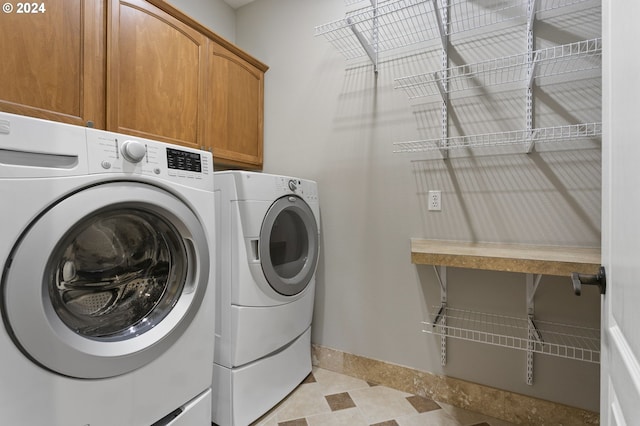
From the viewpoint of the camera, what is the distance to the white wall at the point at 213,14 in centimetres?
199

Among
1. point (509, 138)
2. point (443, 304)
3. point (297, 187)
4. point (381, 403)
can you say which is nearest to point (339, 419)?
point (381, 403)

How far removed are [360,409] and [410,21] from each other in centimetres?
217

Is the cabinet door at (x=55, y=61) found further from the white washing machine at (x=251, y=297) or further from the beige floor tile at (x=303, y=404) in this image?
the beige floor tile at (x=303, y=404)

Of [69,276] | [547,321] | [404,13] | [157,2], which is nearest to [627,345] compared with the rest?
[547,321]

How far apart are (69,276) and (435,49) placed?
196 cm

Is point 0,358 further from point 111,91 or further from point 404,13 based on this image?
point 404,13

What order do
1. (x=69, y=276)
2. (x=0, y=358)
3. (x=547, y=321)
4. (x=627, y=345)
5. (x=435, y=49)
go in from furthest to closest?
(x=435, y=49) < (x=547, y=321) < (x=69, y=276) < (x=0, y=358) < (x=627, y=345)

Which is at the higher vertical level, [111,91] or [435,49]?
[435,49]

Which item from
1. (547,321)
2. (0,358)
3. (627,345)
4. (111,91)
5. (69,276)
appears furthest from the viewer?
(547,321)

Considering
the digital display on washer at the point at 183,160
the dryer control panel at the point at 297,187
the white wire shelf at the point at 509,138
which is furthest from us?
the dryer control panel at the point at 297,187

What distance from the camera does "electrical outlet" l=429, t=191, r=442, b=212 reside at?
1628mm

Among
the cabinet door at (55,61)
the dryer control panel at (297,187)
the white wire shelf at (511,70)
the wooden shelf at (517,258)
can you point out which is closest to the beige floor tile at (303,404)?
the wooden shelf at (517,258)

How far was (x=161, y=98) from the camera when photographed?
4.91 ft

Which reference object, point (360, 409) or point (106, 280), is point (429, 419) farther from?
point (106, 280)
